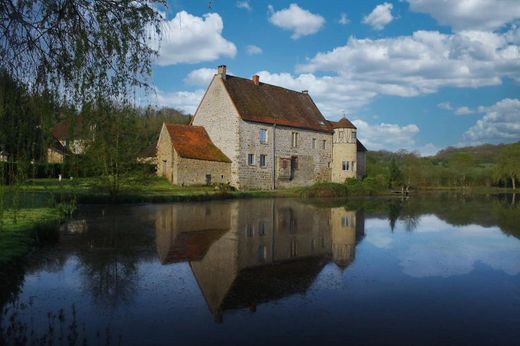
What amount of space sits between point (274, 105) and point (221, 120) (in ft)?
18.7

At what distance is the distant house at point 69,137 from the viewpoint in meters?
7.40

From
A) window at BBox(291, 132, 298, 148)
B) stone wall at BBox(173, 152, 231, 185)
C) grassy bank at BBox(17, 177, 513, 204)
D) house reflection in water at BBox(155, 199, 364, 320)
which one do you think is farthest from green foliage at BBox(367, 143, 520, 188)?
house reflection in water at BBox(155, 199, 364, 320)

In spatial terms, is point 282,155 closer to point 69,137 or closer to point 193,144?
point 193,144

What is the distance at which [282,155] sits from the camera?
3878cm

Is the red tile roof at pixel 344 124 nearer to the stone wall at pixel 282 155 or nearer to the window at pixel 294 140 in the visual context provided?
the stone wall at pixel 282 155

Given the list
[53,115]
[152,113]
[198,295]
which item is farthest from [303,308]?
[53,115]

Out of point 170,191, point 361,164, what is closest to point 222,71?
point 170,191

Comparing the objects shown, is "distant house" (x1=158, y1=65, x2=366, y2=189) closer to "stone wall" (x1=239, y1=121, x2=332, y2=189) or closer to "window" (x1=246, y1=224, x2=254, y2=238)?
"stone wall" (x1=239, y1=121, x2=332, y2=189)

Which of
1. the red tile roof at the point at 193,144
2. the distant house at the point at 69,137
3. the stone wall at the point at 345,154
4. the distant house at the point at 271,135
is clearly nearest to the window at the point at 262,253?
the distant house at the point at 69,137

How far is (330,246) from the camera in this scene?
39.9 feet

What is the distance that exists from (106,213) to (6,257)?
949cm

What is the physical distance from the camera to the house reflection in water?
7.77 metres

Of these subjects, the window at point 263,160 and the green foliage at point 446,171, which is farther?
the green foliage at point 446,171

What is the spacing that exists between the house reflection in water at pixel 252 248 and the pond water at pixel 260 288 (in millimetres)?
43
